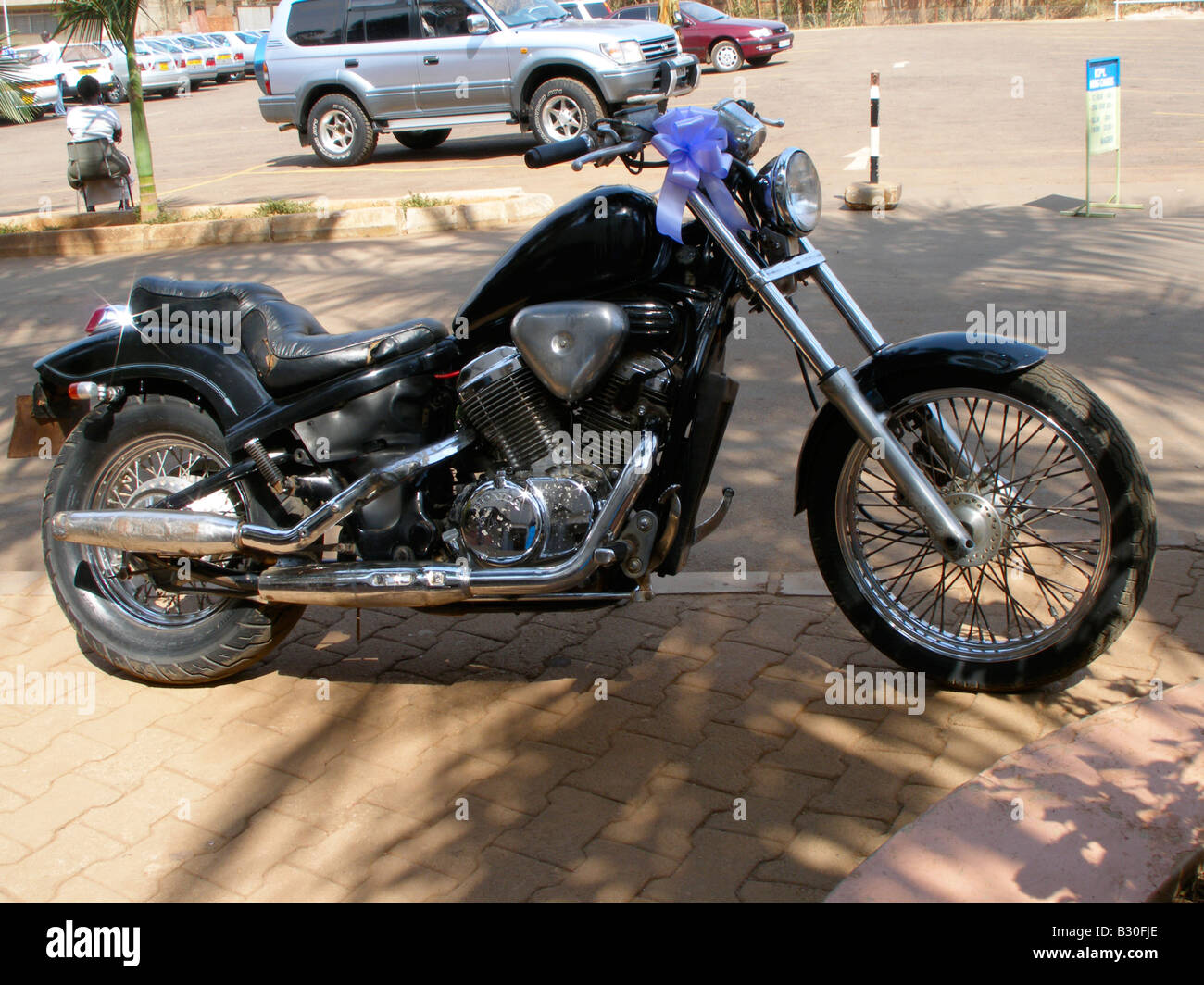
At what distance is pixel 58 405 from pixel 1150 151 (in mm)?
12544

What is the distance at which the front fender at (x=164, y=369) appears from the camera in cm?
382

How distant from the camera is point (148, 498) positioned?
13.1 ft

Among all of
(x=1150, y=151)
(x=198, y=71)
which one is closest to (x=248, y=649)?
(x=1150, y=151)

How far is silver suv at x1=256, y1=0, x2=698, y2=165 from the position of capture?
14.5 metres

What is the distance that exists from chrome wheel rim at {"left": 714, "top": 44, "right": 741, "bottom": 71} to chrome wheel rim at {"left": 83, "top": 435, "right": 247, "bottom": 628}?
73.0 feet

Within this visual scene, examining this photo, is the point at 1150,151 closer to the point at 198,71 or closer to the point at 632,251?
the point at 632,251

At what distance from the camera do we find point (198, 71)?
101 feet

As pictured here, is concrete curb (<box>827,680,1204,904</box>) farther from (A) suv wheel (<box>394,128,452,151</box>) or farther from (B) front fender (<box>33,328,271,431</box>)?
(A) suv wheel (<box>394,128,452,151</box>)

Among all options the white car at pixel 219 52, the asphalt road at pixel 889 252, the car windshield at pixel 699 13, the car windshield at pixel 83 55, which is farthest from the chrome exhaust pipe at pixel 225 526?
the white car at pixel 219 52

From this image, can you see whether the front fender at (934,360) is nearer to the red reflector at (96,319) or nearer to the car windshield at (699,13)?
the red reflector at (96,319)

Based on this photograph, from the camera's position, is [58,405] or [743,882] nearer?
[743,882]

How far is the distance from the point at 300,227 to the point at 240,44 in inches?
945
